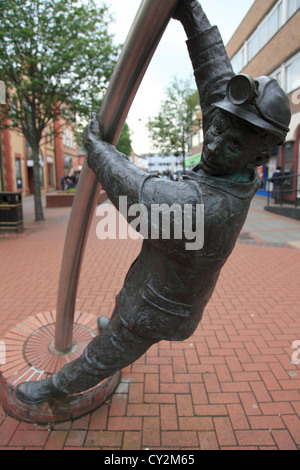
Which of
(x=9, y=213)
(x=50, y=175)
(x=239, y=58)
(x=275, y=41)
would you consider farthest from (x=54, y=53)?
(x=50, y=175)

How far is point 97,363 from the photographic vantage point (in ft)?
6.15

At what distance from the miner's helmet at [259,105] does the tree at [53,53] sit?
9048 mm

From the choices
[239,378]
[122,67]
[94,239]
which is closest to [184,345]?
[239,378]

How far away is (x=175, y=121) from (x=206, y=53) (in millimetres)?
24243

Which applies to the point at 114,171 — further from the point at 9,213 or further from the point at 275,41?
the point at 9,213

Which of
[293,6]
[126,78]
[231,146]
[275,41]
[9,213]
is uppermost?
[275,41]

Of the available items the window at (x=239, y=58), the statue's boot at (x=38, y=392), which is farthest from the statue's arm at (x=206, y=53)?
the window at (x=239, y=58)

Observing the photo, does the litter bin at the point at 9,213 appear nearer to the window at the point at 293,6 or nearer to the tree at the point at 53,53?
the tree at the point at 53,53

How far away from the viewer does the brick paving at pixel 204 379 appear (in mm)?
2146

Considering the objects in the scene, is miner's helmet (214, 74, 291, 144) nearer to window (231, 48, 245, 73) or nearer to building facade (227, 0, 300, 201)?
building facade (227, 0, 300, 201)

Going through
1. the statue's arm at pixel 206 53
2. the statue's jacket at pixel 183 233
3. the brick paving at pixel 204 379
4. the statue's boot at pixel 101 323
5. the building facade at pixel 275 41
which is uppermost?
the building facade at pixel 275 41

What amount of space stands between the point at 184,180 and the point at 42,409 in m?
1.91

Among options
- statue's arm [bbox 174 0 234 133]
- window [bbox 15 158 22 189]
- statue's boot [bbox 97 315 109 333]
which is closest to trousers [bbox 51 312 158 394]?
statue's boot [bbox 97 315 109 333]

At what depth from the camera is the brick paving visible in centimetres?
215
